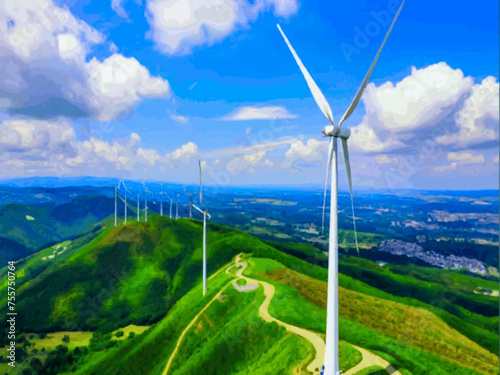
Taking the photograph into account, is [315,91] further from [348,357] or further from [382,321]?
[382,321]

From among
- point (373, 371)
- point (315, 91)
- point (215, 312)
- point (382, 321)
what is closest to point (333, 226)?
point (315, 91)

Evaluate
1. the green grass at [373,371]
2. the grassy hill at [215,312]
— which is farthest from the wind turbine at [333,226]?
the grassy hill at [215,312]

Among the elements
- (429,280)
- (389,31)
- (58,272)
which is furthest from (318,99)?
(429,280)

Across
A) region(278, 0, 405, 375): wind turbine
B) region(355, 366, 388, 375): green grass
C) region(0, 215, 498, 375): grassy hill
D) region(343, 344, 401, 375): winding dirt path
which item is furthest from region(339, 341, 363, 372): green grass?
region(278, 0, 405, 375): wind turbine

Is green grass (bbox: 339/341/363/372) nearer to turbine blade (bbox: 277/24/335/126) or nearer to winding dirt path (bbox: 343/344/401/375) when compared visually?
winding dirt path (bbox: 343/344/401/375)

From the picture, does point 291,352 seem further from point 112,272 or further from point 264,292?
point 112,272

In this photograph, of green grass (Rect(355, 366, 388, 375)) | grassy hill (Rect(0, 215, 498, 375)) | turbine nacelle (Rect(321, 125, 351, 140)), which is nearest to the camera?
Answer: turbine nacelle (Rect(321, 125, 351, 140))

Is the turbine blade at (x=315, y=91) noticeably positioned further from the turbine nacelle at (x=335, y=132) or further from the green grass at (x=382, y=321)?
the green grass at (x=382, y=321)
